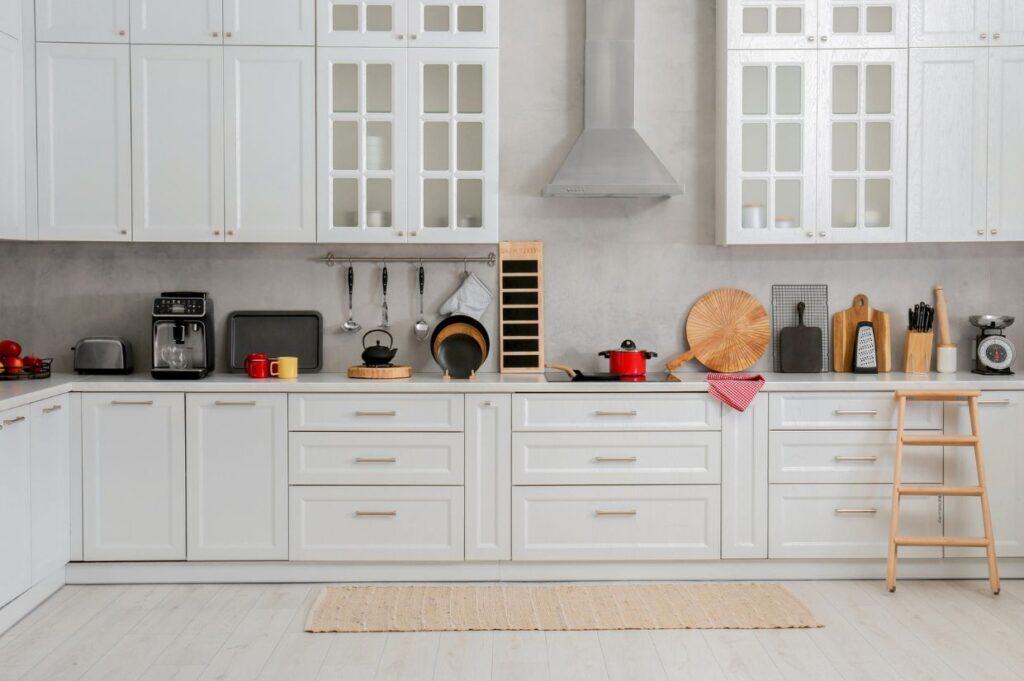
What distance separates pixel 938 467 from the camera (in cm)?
373

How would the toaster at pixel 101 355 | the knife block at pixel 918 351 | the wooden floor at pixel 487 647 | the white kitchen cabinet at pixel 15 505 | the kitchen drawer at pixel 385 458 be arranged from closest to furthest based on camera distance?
1. the wooden floor at pixel 487 647
2. the white kitchen cabinet at pixel 15 505
3. the kitchen drawer at pixel 385 458
4. the toaster at pixel 101 355
5. the knife block at pixel 918 351

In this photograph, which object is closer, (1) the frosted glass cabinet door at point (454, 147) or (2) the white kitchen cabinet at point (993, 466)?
(2) the white kitchen cabinet at point (993, 466)

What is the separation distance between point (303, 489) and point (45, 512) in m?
0.96

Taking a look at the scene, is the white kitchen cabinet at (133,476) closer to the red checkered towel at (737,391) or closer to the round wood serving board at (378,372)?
the round wood serving board at (378,372)

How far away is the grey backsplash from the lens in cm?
419

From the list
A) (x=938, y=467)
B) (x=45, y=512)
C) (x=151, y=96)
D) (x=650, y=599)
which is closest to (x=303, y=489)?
(x=45, y=512)

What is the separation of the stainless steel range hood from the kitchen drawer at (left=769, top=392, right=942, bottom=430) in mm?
1052

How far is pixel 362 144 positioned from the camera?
3.90 meters

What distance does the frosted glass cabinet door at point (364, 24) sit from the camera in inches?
152

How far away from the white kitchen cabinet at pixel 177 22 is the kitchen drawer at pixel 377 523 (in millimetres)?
1958

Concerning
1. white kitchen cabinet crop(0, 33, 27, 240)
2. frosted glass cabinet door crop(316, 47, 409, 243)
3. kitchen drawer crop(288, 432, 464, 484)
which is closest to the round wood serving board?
kitchen drawer crop(288, 432, 464, 484)

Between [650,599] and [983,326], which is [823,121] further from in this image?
[650,599]

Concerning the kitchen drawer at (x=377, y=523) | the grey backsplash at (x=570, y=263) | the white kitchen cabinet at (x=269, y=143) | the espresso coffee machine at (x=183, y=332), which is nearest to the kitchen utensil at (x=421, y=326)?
the grey backsplash at (x=570, y=263)

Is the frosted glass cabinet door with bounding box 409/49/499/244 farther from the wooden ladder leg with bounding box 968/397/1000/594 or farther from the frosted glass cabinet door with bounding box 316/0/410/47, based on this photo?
the wooden ladder leg with bounding box 968/397/1000/594
